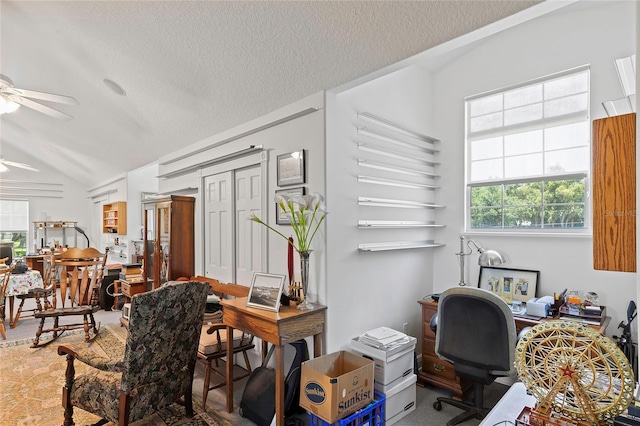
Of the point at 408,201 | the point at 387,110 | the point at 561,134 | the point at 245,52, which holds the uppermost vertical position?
the point at 245,52

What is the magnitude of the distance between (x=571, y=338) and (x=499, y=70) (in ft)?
10.1

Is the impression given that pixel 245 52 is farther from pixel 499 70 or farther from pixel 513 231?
pixel 513 231

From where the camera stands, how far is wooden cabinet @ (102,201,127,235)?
270 inches

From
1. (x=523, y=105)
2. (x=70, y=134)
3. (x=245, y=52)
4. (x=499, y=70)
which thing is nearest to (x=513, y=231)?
(x=523, y=105)

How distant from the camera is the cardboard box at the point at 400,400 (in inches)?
96.8

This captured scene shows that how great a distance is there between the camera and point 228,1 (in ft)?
7.23

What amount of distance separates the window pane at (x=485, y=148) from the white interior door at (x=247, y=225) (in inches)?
90.6

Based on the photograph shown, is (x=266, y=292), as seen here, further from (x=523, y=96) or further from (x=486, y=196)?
(x=523, y=96)

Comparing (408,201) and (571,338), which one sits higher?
(408,201)

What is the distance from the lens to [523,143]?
328 cm

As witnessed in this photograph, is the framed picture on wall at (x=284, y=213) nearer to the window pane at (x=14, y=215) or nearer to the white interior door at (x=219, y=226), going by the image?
the white interior door at (x=219, y=226)

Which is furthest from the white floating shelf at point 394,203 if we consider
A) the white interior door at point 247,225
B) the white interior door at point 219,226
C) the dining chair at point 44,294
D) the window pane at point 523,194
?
the dining chair at point 44,294

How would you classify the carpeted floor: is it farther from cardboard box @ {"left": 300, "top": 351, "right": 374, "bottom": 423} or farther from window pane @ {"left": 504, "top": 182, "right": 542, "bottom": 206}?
window pane @ {"left": 504, "top": 182, "right": 542, "bottom": 206}

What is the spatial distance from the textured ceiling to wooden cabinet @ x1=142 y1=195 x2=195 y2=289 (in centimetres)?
85
